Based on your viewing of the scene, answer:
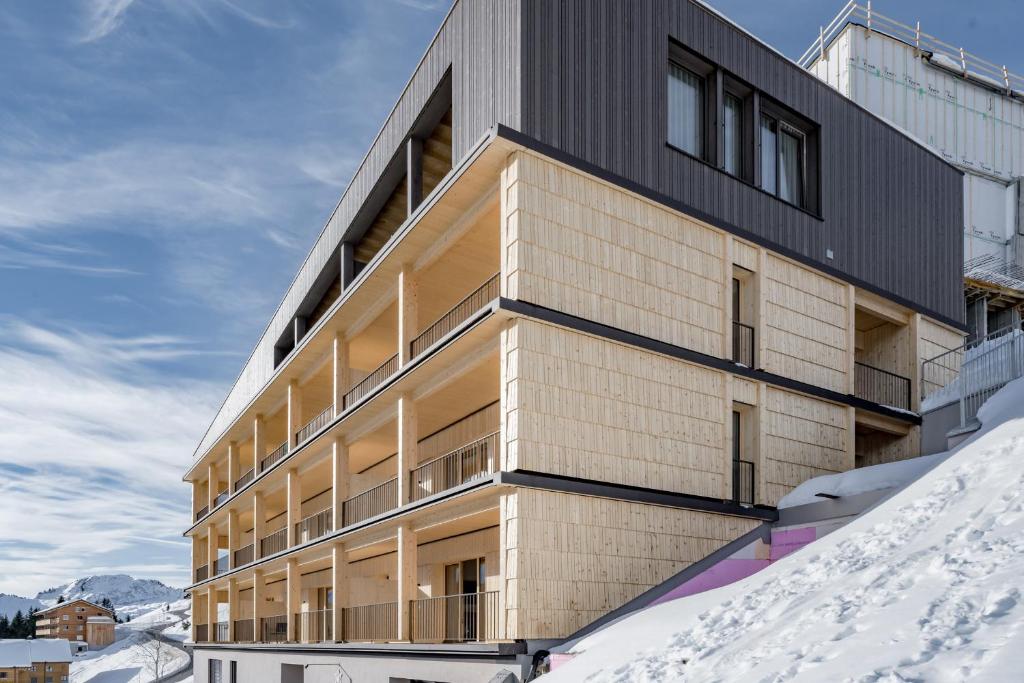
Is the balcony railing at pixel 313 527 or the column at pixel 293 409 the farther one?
the column at pixel 293 409

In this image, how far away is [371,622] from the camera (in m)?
24.0

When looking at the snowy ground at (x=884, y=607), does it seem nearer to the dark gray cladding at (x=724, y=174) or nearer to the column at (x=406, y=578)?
the column at (x=406, y=578)

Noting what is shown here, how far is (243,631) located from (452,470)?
1796cm

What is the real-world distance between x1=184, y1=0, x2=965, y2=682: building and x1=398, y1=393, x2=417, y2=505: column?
64 millimetres

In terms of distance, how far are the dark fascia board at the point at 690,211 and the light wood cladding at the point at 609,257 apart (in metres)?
0.17

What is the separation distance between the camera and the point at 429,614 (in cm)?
2184

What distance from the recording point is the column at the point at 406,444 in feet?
71.1

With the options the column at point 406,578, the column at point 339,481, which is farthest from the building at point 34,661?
the column at point 406,578

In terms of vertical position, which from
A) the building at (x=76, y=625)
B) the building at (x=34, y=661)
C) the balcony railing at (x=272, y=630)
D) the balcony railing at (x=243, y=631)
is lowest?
the building at (x=76, y=625)

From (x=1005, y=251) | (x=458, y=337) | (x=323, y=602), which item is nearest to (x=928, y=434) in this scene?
(x=458, y=337)

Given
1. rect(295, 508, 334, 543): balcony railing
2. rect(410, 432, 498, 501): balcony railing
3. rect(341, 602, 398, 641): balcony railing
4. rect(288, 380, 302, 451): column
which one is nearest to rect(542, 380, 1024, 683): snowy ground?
rect(410, 432, 498, 501): balcony railing

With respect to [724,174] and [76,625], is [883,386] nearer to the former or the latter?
[724,174]

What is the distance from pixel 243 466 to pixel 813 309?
106ft

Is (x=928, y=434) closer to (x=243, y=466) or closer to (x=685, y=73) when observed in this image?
(x=685, y=73)
